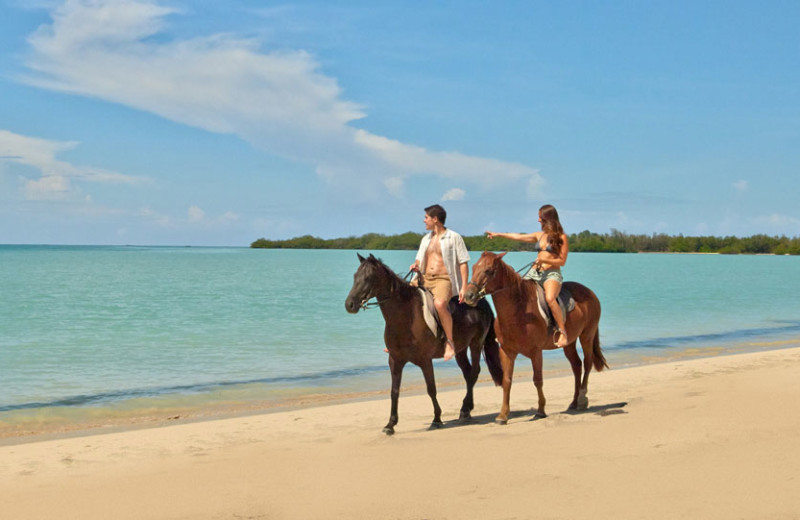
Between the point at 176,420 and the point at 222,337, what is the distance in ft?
36.5

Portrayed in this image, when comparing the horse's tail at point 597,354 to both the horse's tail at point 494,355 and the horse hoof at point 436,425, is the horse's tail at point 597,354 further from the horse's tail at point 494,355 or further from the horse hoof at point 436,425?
the horse hoof at point 436,425

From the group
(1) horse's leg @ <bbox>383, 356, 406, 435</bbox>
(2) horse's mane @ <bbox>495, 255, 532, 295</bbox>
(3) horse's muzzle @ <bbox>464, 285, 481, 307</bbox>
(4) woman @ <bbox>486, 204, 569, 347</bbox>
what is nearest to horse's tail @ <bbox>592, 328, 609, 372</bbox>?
(4) woman @ <bbox>486, 204, 569, 347</bbox>

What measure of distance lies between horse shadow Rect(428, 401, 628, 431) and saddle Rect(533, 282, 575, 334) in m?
1.14

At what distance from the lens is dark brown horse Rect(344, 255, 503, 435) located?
22.9ft

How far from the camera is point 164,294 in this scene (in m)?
39.0

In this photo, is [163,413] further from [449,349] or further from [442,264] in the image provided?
[442,264]

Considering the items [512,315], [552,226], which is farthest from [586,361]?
[552,226]

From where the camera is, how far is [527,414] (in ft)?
28.5

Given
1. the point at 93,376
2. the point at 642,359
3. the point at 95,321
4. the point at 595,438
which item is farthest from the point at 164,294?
the point at 595,438

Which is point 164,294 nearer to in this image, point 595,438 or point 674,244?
point 595,438

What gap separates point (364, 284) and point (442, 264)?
115 cm

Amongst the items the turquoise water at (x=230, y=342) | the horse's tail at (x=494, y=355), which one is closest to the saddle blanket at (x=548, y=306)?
the horse's tail at (x=494, y=355)

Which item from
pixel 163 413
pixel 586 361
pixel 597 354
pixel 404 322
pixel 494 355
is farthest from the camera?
pixel 163 413

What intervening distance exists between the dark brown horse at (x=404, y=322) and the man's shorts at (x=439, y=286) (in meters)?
0.18
